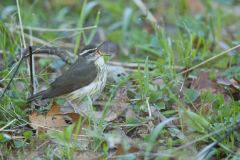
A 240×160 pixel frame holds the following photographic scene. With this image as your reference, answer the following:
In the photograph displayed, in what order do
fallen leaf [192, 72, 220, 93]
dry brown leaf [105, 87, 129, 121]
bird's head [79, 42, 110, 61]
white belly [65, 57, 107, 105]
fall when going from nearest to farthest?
dry brown leaf [105, 87, 129, 121] < white belly [65, 57, 107, 105] < fallen leaf [192, 72, 220, 93] < bird's head [79, 42, 110, 61]

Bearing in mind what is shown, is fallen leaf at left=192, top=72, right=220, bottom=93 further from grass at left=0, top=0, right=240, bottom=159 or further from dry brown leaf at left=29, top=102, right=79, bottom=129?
dry brown leaf at left=29, top=102, right=79, bottom=129

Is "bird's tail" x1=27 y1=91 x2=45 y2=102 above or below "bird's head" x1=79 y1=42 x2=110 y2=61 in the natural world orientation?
below

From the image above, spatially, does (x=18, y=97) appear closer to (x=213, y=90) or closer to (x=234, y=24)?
(x=213, y=90)

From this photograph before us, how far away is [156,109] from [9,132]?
1.22m

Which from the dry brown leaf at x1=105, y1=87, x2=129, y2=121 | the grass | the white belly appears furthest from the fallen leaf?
the white belly

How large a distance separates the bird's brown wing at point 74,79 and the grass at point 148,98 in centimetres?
23

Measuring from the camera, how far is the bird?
18.8 ft

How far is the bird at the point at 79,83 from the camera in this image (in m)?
5.72

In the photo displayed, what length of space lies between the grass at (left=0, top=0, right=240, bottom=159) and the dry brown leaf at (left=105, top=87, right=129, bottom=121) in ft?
0.15

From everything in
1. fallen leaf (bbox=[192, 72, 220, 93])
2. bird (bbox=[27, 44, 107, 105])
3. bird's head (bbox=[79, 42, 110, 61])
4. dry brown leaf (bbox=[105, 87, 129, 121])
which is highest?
bird's head (bbox=[79, 42, 110, 61])

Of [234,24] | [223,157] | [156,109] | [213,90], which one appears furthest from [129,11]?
[223,157]

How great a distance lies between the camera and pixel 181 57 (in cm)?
637

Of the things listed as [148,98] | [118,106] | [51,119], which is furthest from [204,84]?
[51,119]

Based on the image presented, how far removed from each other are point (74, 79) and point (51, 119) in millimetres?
688
